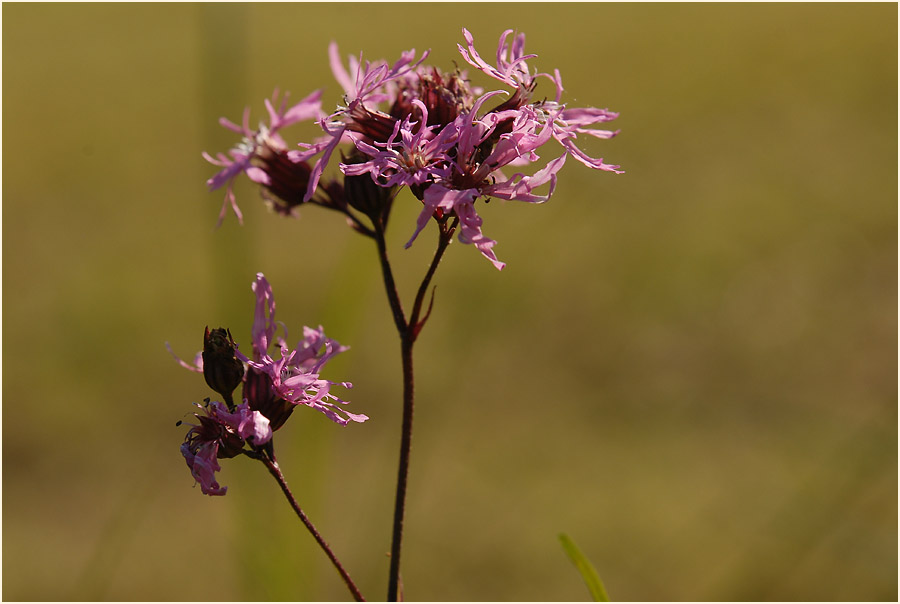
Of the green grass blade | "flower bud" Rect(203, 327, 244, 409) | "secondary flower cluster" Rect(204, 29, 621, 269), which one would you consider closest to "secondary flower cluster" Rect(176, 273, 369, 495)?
"flower bud" Rect(203, 327, 244, 409)

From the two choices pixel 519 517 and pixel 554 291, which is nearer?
pixel 519 517

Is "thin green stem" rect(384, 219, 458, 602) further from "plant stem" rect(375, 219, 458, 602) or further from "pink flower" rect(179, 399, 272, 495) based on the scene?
"pink flower" rect(179, 399, 272, 495)

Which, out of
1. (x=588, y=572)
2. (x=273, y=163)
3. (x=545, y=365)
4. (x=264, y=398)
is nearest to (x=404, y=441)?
(x=264, y=398)

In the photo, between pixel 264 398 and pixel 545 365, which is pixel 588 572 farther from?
pixel 545 365

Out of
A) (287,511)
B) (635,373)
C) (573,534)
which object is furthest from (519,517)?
(287,511)

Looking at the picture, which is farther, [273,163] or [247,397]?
[273,163]

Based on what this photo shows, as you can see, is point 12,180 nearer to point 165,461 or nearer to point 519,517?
point 165,461
